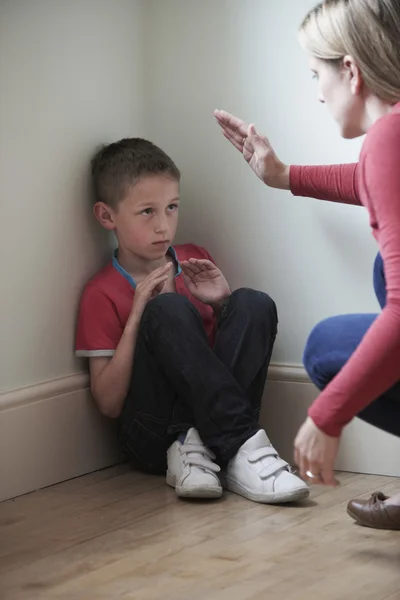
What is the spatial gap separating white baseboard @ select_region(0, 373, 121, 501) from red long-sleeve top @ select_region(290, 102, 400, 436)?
0.80m

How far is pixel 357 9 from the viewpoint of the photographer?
1310 millimetres

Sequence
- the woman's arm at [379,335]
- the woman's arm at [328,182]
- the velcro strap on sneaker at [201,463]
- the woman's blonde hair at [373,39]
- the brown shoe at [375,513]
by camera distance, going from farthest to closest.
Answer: the velcro strap on sneaker at [201,463] < the woman's arm at [328,182] < the brown shoe at [375,513] < the woman's blonde hair at [373,39] < the woman's arm at [379,335]

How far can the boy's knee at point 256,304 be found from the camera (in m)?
1.89

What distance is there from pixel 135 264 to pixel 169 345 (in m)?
0.23

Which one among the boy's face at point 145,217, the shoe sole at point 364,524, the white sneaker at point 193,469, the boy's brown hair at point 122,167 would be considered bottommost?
the shoe sole at point 364,524

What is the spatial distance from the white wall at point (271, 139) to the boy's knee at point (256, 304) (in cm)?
10

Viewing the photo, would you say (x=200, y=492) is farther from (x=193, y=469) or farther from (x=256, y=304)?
(x=256, y=304)

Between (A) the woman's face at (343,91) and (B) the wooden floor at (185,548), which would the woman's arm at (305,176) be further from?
(B) the wooden floor at (185,548)

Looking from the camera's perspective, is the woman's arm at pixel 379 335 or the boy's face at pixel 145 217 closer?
the woman's arm at pixel 379 335

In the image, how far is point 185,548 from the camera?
58.3 inches

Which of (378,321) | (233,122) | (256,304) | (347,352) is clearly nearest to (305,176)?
(233,122)

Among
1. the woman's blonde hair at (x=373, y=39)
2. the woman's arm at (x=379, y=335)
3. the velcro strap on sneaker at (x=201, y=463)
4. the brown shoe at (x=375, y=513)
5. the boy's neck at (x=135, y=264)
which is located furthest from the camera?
the boy's neck at (x=135, y=264)

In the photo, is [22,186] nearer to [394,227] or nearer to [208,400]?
[208,400]

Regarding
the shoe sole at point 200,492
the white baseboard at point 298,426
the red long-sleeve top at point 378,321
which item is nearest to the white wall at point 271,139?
the white baseboard at point 298,426
